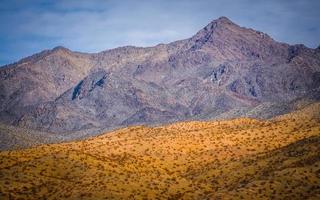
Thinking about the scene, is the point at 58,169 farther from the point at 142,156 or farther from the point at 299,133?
the point at 299,133

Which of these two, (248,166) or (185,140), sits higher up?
(185,140)

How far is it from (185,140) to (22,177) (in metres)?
26.6

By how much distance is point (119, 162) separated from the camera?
195ft

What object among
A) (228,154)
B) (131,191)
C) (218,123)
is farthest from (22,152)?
(218,123)

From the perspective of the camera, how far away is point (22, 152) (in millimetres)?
62438

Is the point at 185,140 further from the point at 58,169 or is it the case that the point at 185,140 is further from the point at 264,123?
the point at 58,169

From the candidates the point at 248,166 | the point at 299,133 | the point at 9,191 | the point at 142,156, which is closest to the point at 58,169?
the point at 9,191

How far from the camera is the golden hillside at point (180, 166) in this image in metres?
46.3

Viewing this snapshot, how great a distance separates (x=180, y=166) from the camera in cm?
6166

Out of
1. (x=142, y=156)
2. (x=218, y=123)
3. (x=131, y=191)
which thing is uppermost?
(x=218, y=123)

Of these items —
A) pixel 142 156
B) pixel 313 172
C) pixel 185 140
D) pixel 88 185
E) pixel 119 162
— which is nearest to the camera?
pixel 313 172

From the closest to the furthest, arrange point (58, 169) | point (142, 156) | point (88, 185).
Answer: point (88, 185) < point (58, 169) < point (142, 156)

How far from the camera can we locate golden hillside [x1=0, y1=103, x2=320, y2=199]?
46.3m

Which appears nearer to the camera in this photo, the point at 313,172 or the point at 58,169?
the point at 313,172
